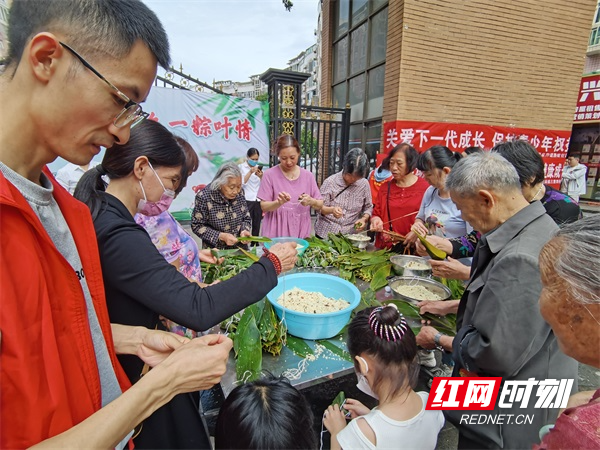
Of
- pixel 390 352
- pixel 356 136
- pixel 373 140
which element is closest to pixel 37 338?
pixel 390 352

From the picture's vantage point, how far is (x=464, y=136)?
22.5 ft

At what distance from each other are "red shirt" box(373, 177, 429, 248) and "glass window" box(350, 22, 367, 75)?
5.69 m

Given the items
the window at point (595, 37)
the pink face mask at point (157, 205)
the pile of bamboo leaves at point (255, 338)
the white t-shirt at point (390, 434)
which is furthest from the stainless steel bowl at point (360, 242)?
the window at point (595, 37)

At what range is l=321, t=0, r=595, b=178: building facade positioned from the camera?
615cm

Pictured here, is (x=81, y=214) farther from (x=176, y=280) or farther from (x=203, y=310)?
(x=203, y=310)

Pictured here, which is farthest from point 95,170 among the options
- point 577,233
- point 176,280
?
point 577,233

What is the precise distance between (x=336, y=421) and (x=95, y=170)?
168cm

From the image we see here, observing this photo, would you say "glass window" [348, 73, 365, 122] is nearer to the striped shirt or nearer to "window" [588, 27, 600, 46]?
the striped shirt

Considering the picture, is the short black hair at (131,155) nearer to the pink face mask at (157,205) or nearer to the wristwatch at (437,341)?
the pink face mask at (157,205)

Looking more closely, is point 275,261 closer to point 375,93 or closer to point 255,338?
point 255,338

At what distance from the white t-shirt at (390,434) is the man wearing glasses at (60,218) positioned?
2.43 feet

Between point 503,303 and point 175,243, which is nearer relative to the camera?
point 503,303

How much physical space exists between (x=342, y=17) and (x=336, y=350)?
10089mm

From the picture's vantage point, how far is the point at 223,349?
94 cm
